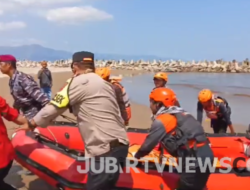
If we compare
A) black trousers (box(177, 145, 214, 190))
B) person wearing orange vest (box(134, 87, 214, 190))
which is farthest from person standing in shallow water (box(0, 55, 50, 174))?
black trousers (box(177, 145, 214, 190))

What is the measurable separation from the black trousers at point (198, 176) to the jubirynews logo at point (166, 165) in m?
0.02

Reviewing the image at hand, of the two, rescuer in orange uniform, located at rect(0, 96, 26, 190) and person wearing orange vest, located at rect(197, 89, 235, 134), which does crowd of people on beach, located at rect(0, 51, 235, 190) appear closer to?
rescuer in orange uniform, located at rect(0, 96, 26, 190)

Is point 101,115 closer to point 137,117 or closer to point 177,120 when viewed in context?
point 177,120

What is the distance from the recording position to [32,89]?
4297 millimetres

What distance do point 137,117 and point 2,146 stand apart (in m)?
6.80

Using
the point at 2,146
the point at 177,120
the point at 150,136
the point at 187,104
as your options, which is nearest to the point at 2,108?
the point at 2,146

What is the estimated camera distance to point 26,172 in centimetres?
508

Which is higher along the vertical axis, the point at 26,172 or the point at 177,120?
the point at 177,120

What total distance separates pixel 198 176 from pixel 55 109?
128cm

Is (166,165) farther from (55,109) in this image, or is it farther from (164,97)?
(55,109)

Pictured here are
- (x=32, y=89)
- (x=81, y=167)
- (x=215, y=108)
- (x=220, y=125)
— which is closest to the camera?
(x=81, y=167)

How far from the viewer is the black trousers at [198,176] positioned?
10.3 ft

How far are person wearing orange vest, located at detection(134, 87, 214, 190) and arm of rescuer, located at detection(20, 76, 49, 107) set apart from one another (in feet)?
5.23

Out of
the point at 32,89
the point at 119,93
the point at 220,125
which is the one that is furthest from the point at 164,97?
the point at 220,125
